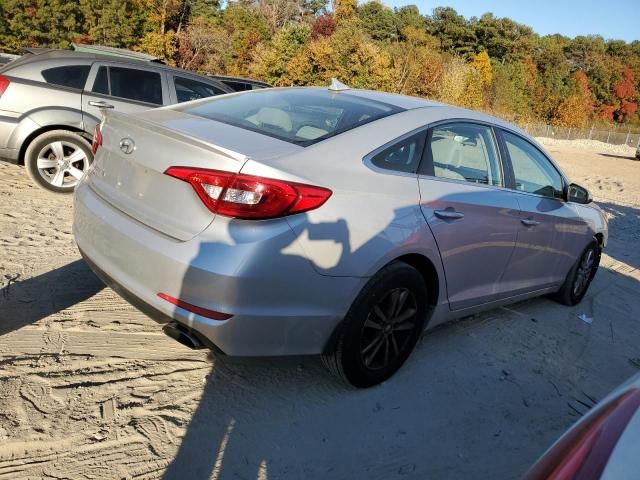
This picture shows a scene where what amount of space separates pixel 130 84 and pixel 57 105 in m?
1.04

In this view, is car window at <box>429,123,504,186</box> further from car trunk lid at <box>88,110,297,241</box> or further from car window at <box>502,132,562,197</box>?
car trunk lid at <box>88,110,297,241</box>

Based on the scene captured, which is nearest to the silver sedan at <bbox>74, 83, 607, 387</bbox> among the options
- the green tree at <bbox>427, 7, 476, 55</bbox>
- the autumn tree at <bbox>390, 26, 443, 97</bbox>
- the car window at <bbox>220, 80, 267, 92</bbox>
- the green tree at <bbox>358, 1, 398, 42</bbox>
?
the car window at <bbox>220, 80, 267, 92</bbox>

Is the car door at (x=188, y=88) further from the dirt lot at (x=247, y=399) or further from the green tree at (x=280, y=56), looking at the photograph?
the green tree at (x=280, y=56)

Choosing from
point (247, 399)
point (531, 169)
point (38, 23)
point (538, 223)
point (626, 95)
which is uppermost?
point (626, 95)

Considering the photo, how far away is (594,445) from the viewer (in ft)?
4.25

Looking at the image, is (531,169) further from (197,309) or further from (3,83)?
(3,83)

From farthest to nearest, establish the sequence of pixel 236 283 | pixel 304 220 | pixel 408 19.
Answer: pixel 408 19, pixel 304 220, pixel 236 283

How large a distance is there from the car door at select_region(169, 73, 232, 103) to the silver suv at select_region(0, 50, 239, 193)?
0.52 meters

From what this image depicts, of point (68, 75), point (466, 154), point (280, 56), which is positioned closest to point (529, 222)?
point (466, 154)

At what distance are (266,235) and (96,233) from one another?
3.48 ft

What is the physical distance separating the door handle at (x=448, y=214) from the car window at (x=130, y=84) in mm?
5081

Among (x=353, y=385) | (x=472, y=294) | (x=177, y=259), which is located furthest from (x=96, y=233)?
(x=472, y=294)

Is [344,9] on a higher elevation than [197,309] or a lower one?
higher

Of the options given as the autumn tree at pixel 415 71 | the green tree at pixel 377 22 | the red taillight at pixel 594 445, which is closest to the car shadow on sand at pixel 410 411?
the red taillight at pixel 594 445
